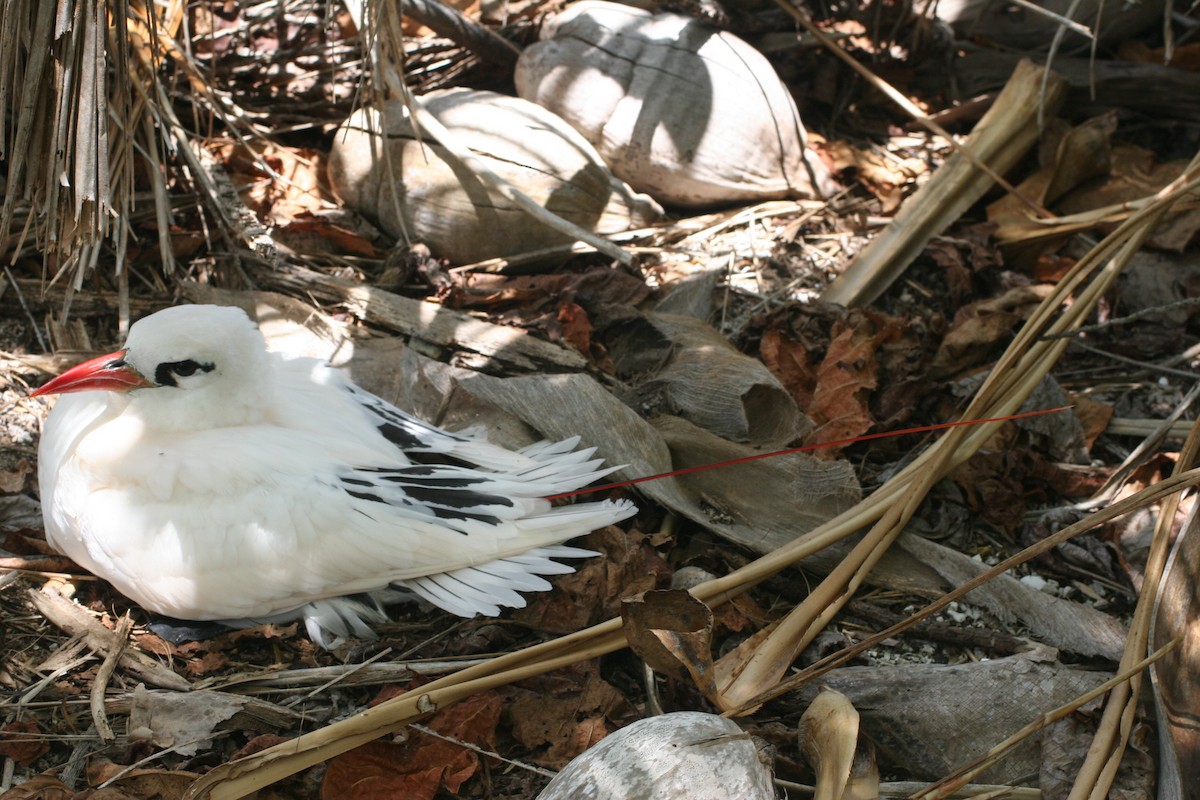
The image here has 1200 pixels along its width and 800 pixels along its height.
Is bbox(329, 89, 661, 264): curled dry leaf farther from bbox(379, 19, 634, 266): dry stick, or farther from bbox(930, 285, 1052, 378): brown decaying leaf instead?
bbox(930, 285, 1052, 378): brown decaying leaf

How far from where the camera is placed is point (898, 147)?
3.97 m

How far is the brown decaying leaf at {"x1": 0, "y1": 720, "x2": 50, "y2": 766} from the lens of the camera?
209cm

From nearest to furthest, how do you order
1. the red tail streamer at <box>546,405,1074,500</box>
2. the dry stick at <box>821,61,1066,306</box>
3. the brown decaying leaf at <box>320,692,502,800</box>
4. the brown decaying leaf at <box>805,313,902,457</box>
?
the brown decaying leaf at <box>320,692,502,800</box>
the red tail streamer at <box>546,405,1074,500</box>
the brown decaying leaf at <box>805,313,902,457</box>
the dry stick at <box>821,61,1066,306</box>

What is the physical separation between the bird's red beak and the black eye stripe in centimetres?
3

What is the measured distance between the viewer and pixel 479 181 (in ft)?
Answer: 11.3

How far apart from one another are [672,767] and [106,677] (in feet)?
4.18

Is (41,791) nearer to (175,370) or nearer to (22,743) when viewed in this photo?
(22,743)

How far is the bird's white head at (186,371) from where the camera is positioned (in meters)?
2.39

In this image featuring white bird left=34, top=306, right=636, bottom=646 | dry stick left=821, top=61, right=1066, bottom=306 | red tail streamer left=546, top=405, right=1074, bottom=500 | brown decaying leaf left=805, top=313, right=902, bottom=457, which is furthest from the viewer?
dry stick left=821, top=61, right=1066, bottom=306

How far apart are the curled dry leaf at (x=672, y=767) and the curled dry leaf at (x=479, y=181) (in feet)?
6.52

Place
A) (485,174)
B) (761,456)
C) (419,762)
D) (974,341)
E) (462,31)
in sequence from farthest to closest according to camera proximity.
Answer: (462,31) < (485,174) < (974,341) < (761,456) < (419,762)

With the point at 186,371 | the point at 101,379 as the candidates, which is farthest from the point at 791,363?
the point at 101,379

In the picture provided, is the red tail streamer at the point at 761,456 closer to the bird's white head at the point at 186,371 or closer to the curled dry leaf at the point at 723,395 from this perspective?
the curled dry leaf at the point at 723,395

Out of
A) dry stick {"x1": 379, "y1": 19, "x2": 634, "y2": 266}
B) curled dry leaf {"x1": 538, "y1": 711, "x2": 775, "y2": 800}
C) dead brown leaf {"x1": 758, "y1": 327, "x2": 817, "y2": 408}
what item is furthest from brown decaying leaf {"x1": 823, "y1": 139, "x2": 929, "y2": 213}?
curled dry leaf {"x1": 538, "y1": 711, "x2": 775, "y2": 800}
